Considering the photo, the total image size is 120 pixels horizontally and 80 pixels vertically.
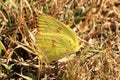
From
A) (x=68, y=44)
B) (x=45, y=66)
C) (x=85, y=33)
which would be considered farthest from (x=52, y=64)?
(x=85, y=33)

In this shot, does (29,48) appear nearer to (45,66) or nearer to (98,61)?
(45,66)

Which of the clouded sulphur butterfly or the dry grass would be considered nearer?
the clouded sulphur butterfly

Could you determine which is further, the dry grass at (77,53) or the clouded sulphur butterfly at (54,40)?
the dry grass at (77,53)

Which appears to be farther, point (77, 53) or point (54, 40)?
point (77, 53)
